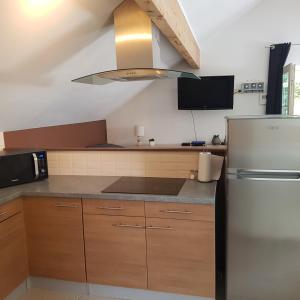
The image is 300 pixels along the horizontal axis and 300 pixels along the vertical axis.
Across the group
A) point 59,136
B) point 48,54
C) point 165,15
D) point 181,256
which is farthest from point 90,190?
point 59,136

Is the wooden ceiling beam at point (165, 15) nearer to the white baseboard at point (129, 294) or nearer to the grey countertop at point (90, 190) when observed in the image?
the grey countertop at point (90, 190)

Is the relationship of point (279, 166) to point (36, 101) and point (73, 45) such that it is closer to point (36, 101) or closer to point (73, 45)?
point (73, 45)

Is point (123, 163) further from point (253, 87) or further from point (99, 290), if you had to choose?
point (253, 87)

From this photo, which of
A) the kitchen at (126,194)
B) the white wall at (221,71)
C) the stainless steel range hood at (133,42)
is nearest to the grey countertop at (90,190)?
the kitchen at (126,194)

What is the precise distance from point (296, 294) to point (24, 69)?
244cm

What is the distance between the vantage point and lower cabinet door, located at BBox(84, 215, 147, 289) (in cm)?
201

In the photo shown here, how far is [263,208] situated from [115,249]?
1038 millimetres

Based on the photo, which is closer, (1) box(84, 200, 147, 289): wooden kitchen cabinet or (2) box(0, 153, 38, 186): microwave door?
(1) box(84, 200, 147, 289): wooden kitchen cabinet

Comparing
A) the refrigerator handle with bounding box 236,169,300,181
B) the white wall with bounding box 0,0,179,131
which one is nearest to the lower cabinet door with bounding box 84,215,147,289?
the refrigerator handle with bounding box 236,169,300,181

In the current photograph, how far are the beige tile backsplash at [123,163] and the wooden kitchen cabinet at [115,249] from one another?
1.71ft

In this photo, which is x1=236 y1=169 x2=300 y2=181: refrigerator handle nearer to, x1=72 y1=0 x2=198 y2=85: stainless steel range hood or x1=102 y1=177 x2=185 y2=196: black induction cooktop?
x1=102 y1=177 x2=185 y2=196: black induction cooktop

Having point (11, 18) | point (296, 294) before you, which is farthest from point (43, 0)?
point (296, 294)

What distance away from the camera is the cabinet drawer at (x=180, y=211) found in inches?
73.4

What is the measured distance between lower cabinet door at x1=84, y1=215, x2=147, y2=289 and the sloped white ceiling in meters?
1.16
